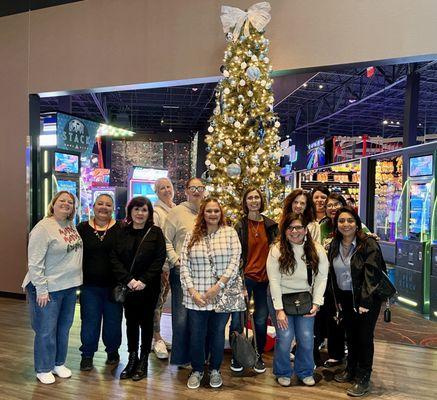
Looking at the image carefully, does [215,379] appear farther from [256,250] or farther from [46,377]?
[46,377]

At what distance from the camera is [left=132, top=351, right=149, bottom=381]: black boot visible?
337 cm

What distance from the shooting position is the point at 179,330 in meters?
3.46

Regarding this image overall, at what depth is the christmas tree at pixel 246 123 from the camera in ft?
15.0

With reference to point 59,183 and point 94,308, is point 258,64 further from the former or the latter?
point 59,183

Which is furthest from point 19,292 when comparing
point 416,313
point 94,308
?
point 416,313

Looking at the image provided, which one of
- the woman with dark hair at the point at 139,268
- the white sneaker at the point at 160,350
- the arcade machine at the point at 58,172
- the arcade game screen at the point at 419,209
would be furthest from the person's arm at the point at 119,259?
the arcade game screen at the point at 419,209

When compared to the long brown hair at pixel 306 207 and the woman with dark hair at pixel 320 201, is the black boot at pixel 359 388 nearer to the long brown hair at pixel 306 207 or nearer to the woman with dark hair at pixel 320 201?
the long brown hair at pixel 306 207

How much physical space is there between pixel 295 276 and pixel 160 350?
1.52m

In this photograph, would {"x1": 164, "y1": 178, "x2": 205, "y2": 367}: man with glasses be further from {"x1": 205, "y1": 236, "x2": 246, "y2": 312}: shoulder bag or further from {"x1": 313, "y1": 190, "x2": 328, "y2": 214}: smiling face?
{"x1": 313, "y1": 190, "x2": 328, "y2": 214}: smiling face

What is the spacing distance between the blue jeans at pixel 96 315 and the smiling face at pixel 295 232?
1.51m

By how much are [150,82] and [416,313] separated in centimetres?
473

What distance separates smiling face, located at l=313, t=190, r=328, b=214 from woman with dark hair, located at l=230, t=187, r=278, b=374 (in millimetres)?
727

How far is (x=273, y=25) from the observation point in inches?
194

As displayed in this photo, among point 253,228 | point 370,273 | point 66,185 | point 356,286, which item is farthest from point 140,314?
point 66,185
